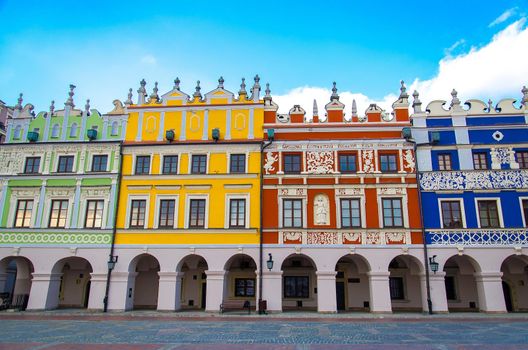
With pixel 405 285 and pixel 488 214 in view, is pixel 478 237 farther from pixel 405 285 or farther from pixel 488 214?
pixel 405 285

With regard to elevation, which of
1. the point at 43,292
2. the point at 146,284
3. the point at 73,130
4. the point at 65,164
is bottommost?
the point at 43,292

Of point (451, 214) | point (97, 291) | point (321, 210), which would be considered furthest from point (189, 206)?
point (451, 214)

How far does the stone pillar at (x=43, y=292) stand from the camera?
75.7 ft

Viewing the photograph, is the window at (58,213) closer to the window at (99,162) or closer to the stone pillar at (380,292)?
the window at (99,162)

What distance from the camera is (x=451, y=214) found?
2309 cm

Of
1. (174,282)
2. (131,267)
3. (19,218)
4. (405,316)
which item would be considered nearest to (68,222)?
(19,218)

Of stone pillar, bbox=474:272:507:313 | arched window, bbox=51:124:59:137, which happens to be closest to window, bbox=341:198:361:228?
stone pillar, bbox=474:272:507:313

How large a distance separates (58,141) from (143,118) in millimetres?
5739

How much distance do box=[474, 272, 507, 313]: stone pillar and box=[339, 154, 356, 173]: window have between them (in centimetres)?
923

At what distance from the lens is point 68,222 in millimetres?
24484

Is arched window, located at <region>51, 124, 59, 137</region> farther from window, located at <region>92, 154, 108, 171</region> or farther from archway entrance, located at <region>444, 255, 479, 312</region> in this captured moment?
archway entrance, located at <region>444, 255, 479, 312</region>

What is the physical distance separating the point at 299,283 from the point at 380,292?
5548 mm

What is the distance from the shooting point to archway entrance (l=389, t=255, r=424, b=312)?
24.0 meters

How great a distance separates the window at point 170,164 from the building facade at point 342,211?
5.73m
